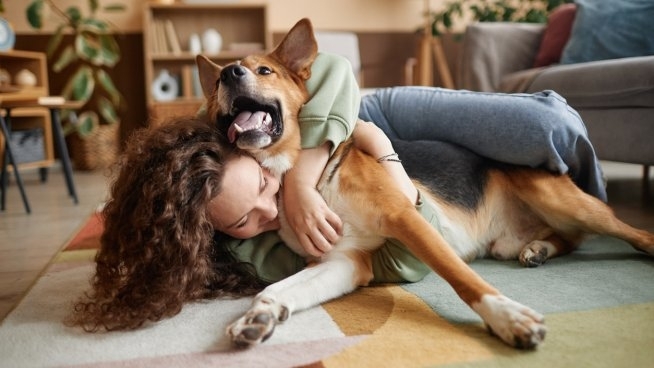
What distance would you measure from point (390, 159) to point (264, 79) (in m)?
0.44

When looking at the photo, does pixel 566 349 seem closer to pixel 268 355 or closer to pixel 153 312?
pixel 268 355

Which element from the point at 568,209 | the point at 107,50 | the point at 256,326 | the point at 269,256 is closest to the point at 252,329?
the point at 256,326

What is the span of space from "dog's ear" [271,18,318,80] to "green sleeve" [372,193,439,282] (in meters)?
0.55

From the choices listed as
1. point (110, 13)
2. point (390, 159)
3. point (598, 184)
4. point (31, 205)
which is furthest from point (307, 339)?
point (110, 13)

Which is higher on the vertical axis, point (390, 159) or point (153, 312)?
point (390, 159)

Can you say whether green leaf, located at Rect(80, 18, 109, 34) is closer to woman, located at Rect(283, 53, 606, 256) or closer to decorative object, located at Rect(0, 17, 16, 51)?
decorative object, located at Rect(0, 17, 16, 51)

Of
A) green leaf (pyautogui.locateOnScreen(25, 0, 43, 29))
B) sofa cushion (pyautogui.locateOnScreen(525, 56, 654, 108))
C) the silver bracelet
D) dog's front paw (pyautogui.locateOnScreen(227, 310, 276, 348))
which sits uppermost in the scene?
green leaf (pyautogui.locateOnScreen(25, 0, 43, 29))

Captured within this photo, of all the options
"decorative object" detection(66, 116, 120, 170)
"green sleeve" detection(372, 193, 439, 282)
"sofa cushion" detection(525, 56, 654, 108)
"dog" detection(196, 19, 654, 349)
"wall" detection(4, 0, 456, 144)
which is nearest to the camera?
"dog" detection(196, 19, 654, 349)

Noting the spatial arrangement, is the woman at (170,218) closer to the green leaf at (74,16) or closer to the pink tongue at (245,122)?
the pink tongue at (245,122)

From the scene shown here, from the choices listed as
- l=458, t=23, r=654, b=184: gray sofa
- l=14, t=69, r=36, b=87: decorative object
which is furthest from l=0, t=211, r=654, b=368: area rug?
l=14, t=69, r=36, b=87: decorative object

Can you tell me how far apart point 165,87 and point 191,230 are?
4763 millimetres

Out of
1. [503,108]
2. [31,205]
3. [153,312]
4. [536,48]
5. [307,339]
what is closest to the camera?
[307,339]

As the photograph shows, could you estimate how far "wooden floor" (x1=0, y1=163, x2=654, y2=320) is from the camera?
189 cm

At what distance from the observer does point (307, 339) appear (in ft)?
3.89
